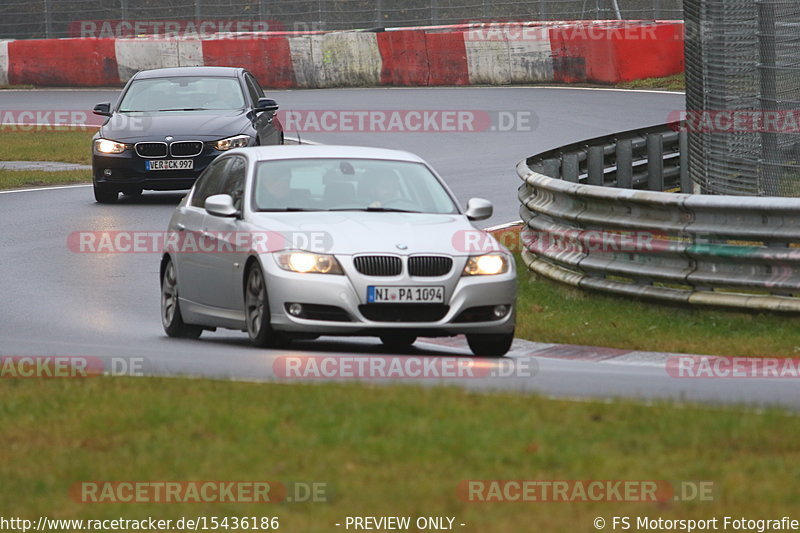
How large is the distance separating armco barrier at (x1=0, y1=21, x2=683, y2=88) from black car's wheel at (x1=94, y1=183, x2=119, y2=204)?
1539 cm

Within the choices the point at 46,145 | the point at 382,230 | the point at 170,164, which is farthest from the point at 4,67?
the point at 382,230

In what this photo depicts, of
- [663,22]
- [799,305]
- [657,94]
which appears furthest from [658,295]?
[663,22]

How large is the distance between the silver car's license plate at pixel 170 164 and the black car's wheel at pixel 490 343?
32.6 ft

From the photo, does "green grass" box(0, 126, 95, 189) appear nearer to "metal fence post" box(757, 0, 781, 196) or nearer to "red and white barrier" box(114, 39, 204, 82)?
"red and white barrier" box(114, 39, 204, 82)

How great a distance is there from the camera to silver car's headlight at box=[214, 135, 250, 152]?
20953 mm

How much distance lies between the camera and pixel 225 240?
11680mm

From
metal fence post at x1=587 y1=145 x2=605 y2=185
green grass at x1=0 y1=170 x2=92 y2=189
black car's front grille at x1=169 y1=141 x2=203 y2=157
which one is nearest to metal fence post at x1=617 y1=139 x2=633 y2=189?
metal fence post at x1=587 y1=145 x2=605 y2=185

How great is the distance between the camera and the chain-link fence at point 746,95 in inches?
617

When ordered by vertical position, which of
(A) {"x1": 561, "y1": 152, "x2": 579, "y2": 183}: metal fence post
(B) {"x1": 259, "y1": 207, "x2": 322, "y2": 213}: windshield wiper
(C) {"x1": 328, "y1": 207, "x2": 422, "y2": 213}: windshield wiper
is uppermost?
(B) {"x1": 259, "y1": 207, "x2": 322, "y2": 213}: windshield wiper

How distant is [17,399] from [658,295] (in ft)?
19.5

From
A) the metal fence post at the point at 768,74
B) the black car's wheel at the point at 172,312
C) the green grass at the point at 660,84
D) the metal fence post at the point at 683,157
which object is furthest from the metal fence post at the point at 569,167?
the green grass at the point at 660,84

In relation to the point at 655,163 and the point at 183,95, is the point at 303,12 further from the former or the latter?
the point at 655,163

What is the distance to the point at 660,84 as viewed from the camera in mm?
34500

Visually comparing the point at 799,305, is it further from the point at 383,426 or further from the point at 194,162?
the point at 194,162
